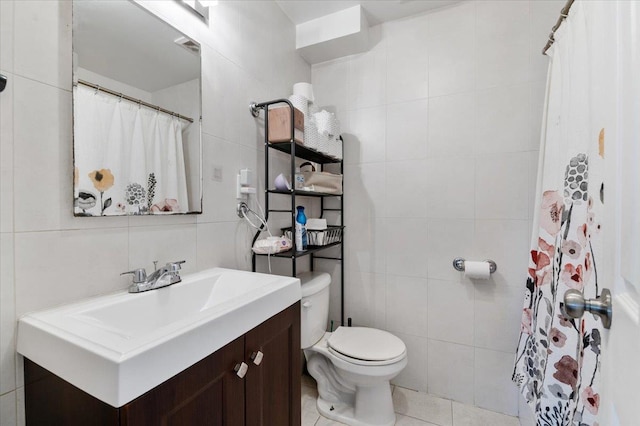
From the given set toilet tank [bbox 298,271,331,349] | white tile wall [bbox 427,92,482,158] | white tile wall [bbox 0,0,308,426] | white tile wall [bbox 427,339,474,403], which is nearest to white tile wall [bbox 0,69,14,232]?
white tile wall [bbox 0,0,308,426]

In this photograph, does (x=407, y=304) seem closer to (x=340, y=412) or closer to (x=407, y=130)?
(x=340, y=412)

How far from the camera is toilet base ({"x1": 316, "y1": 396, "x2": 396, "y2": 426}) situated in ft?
4.88

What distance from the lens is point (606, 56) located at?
1.57 ft

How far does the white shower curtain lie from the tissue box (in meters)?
0.47

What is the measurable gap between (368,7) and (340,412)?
2390 mm

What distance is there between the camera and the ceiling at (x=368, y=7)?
166 centimetres

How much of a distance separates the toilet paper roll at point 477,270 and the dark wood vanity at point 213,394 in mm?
1074

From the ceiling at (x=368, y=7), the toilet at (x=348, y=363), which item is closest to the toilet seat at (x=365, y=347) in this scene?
the toilet at (x=348, y=363)

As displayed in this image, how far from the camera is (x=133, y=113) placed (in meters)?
0.95

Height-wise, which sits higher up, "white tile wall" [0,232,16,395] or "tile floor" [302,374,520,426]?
"white tile wall" [0,232,16,395]

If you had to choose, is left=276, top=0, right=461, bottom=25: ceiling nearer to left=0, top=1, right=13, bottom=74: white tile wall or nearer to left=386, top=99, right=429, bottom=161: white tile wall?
left=386, top=99, right=429, bottom=161: white tile wall

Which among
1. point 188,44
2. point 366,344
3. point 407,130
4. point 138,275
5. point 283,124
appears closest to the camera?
point 138,275

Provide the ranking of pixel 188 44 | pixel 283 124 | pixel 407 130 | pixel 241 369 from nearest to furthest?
1. pixel 241 369
2. pixel 188 44
3. pixel 283 124
4. pixel 407 130

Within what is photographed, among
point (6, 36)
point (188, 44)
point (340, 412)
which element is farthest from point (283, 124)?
point (340, 412)
